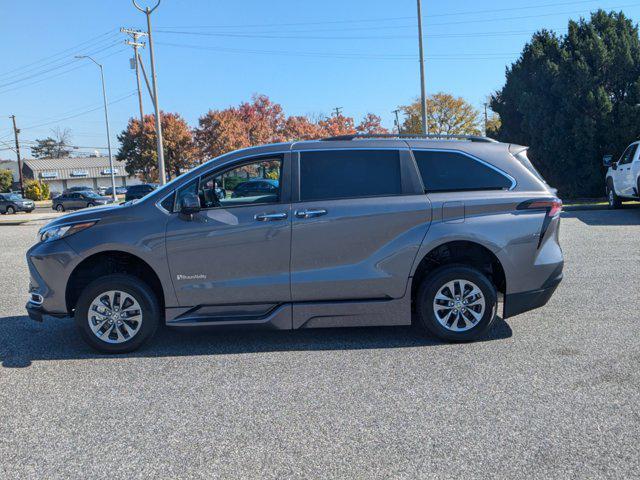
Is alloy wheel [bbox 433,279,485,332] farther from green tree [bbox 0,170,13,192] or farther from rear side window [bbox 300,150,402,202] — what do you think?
green tree [bbox 0,170,13,192]

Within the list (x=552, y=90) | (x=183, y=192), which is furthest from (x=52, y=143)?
(x=183, y=192)

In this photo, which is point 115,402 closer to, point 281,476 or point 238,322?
point 238,322

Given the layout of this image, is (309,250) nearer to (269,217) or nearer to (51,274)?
(269,217)

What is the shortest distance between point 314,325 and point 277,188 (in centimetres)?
131

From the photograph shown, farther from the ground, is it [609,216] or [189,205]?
[189,205]

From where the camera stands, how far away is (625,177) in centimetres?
1576

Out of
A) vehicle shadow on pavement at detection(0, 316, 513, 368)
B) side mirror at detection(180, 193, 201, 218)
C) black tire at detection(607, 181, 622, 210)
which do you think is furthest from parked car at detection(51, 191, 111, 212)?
side mirror at detection(180, 193, 201, 218)

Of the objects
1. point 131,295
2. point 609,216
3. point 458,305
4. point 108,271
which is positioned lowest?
point 458,305

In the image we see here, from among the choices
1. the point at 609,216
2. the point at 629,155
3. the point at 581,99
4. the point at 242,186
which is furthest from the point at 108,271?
the point at 581,99

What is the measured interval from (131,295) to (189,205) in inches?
38.3

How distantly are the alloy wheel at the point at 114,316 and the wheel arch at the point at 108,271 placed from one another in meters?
0.27

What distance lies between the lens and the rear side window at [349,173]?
5414 millimetres

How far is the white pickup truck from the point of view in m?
15.1

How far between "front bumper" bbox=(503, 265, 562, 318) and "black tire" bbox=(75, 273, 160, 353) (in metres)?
3.24
